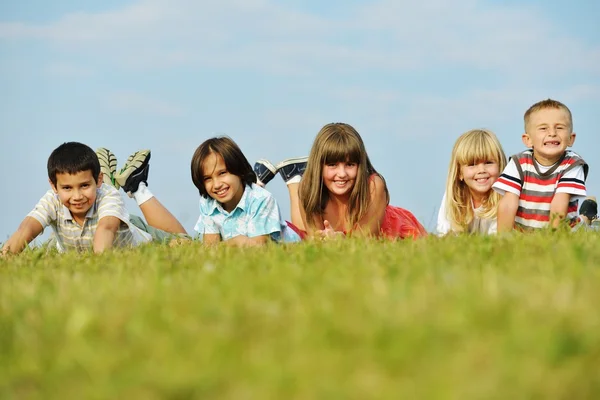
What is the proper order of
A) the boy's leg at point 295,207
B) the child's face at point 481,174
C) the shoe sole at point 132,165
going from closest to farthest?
the child's face at point 481,174 → the boy's leg at point 295,207 → the shoe sole at point 132,165

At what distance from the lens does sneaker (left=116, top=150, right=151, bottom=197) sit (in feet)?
39.6

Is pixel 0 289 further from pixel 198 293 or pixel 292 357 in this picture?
pixel 292 357

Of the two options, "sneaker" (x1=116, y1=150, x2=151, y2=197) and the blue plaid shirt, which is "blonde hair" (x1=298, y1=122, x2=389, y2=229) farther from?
"sneaker" (x1=116, y1=150, x2=151, y2=197)

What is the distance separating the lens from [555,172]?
970 centimetres

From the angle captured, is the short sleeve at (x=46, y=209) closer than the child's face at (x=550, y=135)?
No

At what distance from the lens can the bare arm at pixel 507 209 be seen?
969 centimetres

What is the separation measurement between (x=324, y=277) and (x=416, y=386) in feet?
5.51

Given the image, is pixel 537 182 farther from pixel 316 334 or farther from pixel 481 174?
pixel 316 334

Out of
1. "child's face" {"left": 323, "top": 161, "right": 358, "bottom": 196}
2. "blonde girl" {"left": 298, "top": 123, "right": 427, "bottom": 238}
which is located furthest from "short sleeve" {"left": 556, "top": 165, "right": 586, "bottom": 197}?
"child's face" {"left": 323, "top": 161, "right": 358, "bottom": 196}

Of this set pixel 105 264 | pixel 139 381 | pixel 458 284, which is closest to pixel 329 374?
pixel 139 381

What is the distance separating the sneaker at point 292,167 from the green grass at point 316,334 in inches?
282

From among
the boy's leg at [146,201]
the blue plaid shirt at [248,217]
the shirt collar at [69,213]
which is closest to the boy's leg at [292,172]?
the blue plaid shirt at [248,217]

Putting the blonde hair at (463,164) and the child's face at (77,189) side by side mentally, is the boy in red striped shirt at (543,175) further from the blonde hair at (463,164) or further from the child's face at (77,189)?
the child's face at (77,189)

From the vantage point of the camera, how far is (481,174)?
1020cm
